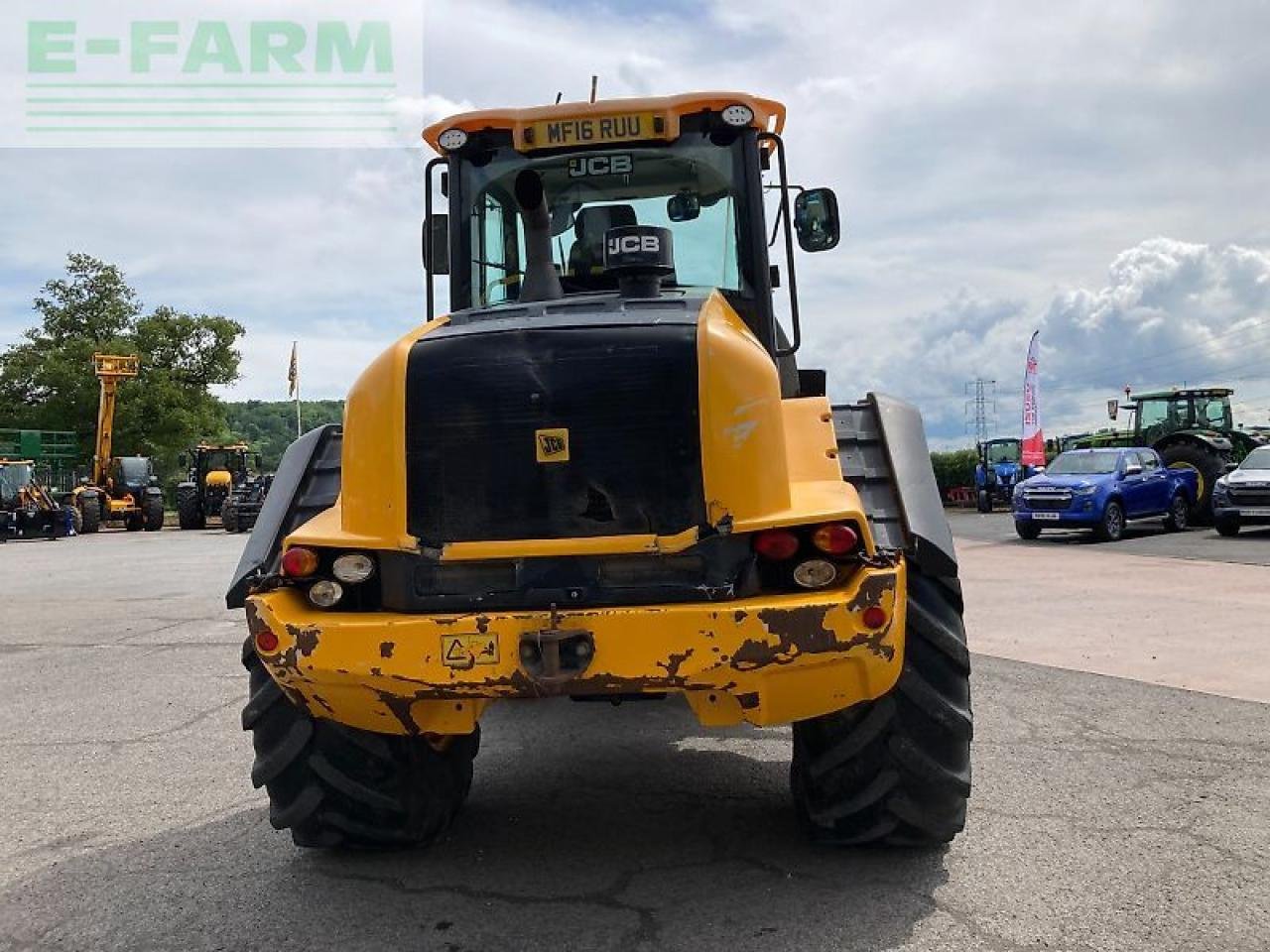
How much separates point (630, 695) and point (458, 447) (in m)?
0.91

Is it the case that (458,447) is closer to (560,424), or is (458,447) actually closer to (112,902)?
(560,424)

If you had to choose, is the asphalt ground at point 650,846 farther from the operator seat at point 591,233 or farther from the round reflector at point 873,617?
the operator seat at point 591,233

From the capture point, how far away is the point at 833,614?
307 cm

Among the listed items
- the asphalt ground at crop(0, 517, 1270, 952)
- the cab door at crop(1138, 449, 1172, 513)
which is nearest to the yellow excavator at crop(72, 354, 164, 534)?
the cab door at crop(1138, 449, 1172, 513)

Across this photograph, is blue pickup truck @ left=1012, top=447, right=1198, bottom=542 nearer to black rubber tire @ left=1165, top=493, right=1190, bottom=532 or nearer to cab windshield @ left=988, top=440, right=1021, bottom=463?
black rubber tire @ left=1165, top=493, right=1190, bottom=532

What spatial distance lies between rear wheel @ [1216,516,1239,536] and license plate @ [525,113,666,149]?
56.0ft

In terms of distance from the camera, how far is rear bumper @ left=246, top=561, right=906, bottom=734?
3.07 meters

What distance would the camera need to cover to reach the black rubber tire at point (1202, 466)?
2164cm

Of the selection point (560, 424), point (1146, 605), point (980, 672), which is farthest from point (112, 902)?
point (1146, 605)

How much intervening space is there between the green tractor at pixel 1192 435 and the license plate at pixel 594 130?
19.7 metres

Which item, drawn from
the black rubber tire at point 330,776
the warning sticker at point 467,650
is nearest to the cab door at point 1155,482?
the black rubber tire at point 330,776

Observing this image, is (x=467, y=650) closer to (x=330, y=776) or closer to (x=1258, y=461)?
(x=330, y=776)

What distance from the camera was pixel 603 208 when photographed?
16.5ft

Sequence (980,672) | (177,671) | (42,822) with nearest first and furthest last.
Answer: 1. (42,822)
2. (980,672)
3. (177,671)
